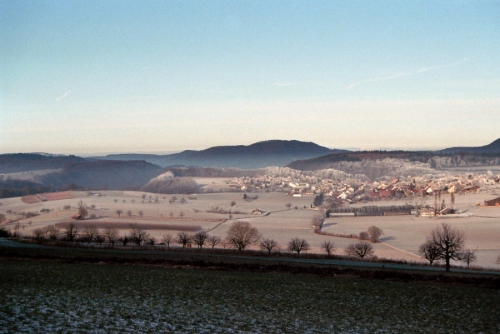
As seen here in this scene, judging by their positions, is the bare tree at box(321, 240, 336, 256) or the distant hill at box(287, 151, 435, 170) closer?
the bare tree at box(321, 240, 336, 256)

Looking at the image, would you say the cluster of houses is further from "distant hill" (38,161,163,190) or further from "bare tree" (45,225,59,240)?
"bare tree" (45,225,59,240)

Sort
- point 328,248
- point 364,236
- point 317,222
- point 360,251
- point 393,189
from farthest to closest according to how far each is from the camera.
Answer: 1. point 393,189
2. point 317,222
3. point 364,236
4. point 360,251
5. point 328,248

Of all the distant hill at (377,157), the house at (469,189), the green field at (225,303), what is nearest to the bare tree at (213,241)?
the green field at (225,303)

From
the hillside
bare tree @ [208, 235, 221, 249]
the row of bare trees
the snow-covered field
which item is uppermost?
the hillside

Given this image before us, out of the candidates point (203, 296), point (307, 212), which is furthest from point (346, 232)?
point (203, 296)

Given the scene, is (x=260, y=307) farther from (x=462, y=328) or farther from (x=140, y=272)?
(x=140, y=272)

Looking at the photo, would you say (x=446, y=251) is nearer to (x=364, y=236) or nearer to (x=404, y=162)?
(x=364, y=236)

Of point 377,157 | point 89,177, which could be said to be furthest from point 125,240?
point 377,157

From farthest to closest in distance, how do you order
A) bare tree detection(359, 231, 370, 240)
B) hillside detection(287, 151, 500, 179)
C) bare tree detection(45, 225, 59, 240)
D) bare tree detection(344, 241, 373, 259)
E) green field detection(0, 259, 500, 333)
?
hillside detection(287, 151, 500, 179)
bare tree detection(359, 231, 370, 240)
bare tree detection(45, 225, 59, 240)
bare tree detection(344, 241, 373, 259)
green field detection(0, 259, 500, 333)

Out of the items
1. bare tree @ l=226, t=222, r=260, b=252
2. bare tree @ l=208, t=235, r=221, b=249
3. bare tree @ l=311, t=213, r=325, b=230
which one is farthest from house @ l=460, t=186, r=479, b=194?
bare tree @ l=208, t=235, r=221, b=249
